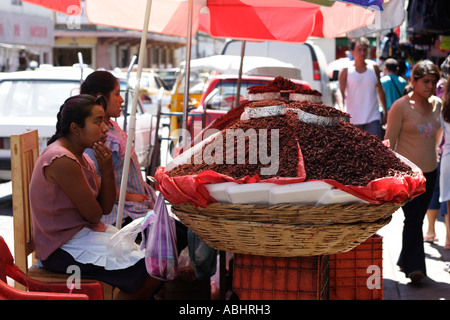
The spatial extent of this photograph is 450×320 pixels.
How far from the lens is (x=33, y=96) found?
849cm

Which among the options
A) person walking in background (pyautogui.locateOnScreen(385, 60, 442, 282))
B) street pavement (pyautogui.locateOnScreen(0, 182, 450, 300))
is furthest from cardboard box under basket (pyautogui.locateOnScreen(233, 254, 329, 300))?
person walking in background (pyautogui.locateOnScreen(385, 60, 442, 282))

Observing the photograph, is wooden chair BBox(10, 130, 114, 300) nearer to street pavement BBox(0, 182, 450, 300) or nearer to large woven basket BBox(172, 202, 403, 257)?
large woven basket BBox(172, 202, 403, 257)

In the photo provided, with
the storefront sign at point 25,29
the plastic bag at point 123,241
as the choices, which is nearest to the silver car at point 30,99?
the plastic bag at point 123,241

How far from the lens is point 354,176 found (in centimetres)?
271

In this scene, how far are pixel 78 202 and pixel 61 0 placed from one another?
1555 mm

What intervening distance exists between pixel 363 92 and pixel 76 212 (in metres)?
5.25

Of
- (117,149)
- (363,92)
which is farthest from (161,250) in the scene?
(363,92)

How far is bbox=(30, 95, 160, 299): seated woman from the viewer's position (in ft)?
10.7

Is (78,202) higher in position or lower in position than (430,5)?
lower

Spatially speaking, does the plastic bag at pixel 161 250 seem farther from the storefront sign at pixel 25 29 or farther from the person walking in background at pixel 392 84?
the storefront sign at pixel 25 29

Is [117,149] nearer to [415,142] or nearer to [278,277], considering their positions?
[278,277]

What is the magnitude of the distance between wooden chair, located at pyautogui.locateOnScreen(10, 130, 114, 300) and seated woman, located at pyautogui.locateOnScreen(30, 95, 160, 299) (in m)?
0.07
